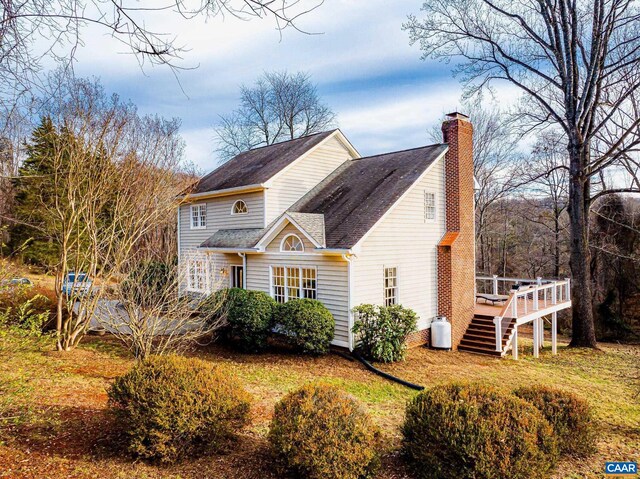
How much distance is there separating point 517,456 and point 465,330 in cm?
1118

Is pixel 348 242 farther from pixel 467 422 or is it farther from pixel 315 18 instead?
pixel 315 18

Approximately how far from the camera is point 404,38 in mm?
17141

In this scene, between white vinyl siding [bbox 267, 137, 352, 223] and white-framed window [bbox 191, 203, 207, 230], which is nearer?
white vinyl siding [bbox 267, 137, 352, 223]

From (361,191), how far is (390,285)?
12.1 feet

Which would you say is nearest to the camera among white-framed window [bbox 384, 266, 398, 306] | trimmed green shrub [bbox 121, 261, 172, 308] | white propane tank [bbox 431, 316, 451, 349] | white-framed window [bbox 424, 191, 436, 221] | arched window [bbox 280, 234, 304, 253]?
trimmed green shrub [bbox 121, 261, 172, 308]

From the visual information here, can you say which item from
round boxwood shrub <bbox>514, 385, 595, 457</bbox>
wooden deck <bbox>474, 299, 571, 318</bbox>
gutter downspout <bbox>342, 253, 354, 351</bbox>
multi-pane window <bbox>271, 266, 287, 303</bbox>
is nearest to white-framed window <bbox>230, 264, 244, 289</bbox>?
multi-pane window <bbox>271, 266, 287, 303</bbox>

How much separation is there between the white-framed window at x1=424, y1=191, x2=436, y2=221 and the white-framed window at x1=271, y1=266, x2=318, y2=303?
4.97m

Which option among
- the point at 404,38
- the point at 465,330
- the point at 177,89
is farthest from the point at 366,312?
the point at 404,38

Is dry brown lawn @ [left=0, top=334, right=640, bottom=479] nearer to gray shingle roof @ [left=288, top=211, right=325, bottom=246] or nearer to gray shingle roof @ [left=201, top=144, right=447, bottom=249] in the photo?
gray shingle roof @ [left=288, top=211, right=325, bottom=246]

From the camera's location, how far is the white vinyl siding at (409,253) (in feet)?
41.0

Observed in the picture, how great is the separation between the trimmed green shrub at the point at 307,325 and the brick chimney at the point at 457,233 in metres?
5.26

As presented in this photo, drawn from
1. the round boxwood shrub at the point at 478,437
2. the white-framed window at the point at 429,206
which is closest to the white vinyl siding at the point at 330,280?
the white-framed window at the point at 429,206

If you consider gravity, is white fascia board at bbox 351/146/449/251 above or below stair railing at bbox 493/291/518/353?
above

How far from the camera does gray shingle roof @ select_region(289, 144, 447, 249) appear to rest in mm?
12555
